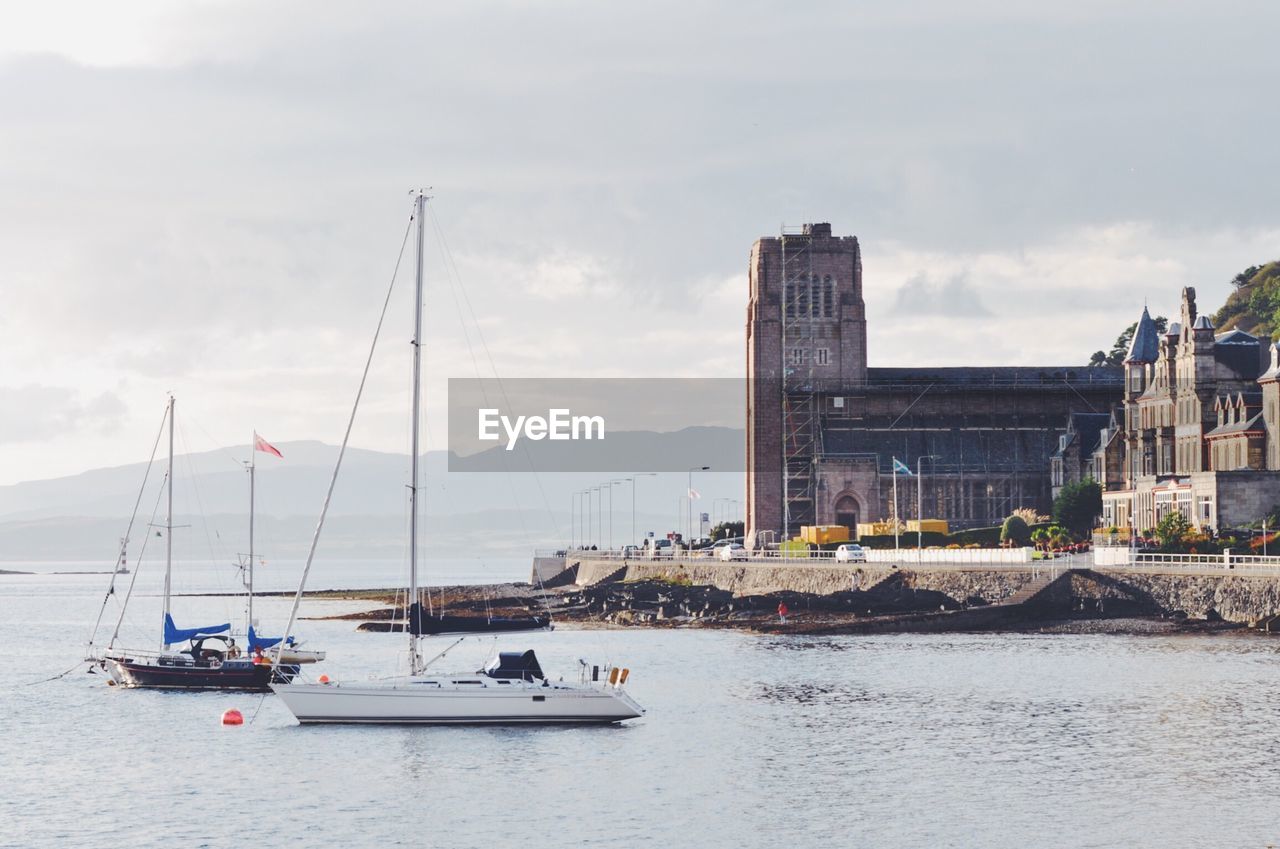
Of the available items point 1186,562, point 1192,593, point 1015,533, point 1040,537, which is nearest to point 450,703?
point 1192,593

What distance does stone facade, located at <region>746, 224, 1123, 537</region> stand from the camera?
180 metres

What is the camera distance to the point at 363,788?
54.0 meters

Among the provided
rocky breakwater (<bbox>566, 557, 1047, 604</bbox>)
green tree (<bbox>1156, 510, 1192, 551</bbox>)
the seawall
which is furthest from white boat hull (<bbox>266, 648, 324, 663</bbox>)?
green tree (<bbox>1156, 510, 1192, 551</bbox>)

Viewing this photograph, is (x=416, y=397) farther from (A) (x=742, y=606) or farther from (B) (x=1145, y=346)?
(B) (x=1145, y=346)

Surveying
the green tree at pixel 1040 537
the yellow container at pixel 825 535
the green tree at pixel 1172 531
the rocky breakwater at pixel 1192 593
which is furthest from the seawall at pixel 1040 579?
the green tree at pixel 1040 537

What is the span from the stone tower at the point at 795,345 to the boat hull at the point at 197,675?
11147 cm

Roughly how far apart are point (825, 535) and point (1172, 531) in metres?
57.4

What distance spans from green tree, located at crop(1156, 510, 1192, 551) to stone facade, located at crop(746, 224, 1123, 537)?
57.6m

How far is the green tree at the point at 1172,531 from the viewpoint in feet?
371

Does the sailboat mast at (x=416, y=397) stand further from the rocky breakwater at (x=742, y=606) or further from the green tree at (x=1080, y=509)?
the green tree at (x=1080, y=509)

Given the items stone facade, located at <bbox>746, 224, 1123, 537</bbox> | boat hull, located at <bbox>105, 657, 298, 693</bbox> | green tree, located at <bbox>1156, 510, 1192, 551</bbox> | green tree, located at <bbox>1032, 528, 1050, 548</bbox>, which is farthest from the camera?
stone facade, located at <bbox>746, 224, 1123, 537</bbox>

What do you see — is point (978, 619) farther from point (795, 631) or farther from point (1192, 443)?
point (1192, 443)

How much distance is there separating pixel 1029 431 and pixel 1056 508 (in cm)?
3063

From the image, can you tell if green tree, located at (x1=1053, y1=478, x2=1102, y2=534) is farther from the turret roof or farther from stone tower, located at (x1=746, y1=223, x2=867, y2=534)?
stone tower, located at (x1=746, y1=223, x2=867, y2=534)
